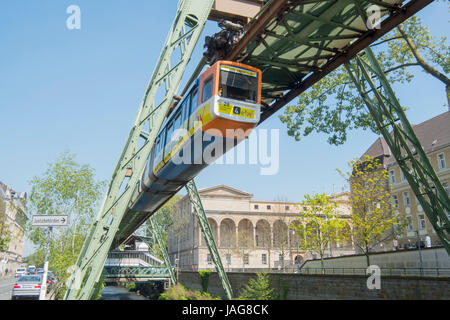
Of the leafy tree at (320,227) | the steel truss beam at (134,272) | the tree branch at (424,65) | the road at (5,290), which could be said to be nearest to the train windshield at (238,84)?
the tree branch at (424,65)

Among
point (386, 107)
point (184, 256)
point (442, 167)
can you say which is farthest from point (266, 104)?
point (184, 256)

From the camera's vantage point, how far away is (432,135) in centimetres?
4788

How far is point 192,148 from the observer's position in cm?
1140

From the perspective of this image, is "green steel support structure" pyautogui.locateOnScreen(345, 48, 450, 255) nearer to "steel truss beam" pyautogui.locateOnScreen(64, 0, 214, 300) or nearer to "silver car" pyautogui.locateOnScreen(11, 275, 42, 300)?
"steel truss beam" pyautogui.locateOnScreen(64, 0, 214, 300)

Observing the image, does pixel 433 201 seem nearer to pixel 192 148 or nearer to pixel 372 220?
pixel 192 148

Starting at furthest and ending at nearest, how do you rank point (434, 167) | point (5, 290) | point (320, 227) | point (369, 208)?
point (434, 167)
point (5, 290)
point (320, 227)
point (369, 208)

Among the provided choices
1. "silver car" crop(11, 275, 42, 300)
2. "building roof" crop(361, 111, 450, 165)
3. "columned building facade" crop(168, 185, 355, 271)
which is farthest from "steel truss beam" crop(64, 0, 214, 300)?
"columned building facade" crop(168, 185, 355, 271)

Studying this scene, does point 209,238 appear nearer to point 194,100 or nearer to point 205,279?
point 205,279

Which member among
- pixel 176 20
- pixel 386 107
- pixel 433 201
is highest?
pixel 176 20

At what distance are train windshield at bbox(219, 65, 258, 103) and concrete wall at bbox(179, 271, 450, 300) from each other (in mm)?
9694

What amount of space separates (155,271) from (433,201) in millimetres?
37559

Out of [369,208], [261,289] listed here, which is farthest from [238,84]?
[369,208]

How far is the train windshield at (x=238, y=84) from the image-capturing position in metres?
10.1

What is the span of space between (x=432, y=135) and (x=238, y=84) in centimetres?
4686
